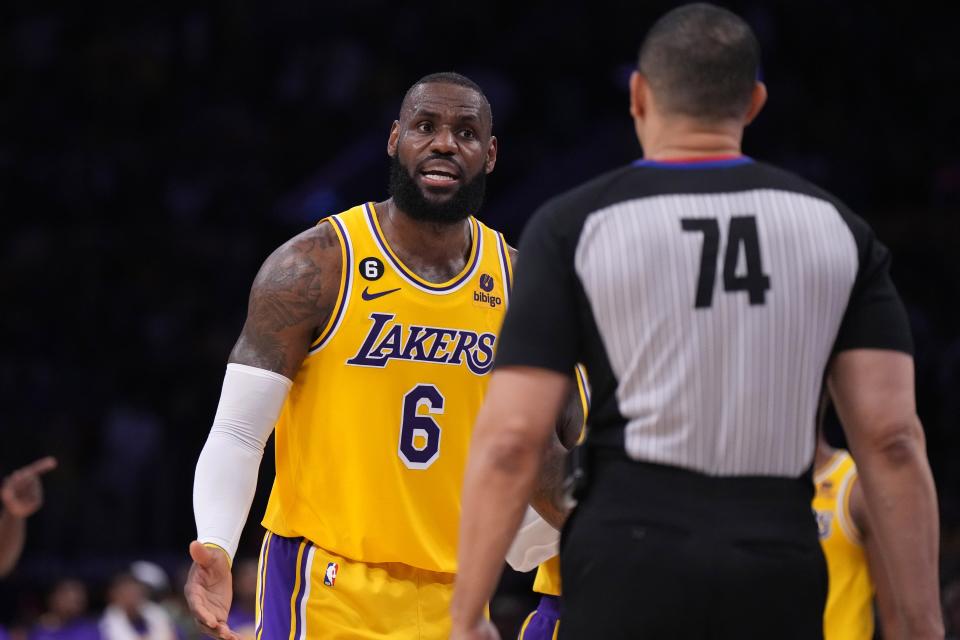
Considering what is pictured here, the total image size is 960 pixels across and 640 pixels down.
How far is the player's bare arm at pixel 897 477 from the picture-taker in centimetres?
295

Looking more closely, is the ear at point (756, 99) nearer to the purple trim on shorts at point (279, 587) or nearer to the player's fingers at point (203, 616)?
the player's fingers at point (203, 616)

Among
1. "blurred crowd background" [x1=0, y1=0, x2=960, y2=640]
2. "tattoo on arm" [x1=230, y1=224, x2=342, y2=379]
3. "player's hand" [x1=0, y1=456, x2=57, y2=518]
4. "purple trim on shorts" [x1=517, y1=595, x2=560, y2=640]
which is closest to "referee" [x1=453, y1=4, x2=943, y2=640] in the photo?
"tattoo on arm" [x1=230, y1=224, x2=342, y2=379]

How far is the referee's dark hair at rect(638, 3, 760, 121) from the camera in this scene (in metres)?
2.95

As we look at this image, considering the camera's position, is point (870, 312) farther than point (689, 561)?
Yes

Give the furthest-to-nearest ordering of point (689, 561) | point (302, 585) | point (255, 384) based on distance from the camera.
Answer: point (302, 585) < point (255, 384) < point (689, 561)

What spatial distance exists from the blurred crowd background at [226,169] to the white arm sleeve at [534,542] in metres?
6.06

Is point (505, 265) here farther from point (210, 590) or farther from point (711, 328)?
point (711, 328)

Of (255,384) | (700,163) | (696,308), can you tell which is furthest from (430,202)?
(696,308)

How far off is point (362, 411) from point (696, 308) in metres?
1.83

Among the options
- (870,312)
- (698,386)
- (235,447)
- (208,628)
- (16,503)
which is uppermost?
(870,312)

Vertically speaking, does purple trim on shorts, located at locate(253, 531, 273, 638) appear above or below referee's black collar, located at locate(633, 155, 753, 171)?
below

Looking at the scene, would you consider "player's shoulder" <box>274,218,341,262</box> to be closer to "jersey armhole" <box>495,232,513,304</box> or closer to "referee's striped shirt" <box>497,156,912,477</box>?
"jersey armhole" <box>495,232,513,304</box>

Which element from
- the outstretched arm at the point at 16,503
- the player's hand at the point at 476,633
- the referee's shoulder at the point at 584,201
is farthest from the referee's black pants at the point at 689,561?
the outstretched arm at the point at 16,503

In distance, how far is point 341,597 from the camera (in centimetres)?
436
